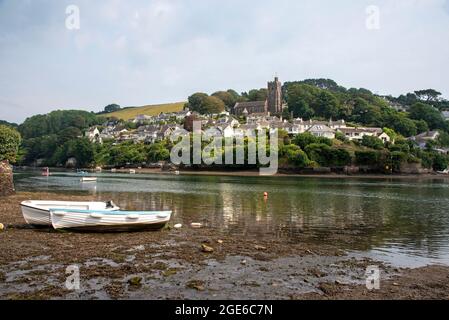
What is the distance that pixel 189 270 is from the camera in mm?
18203

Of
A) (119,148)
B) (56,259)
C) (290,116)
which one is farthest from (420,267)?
(290,116)

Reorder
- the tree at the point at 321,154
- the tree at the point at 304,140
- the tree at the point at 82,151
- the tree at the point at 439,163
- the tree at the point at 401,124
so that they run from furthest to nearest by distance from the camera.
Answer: the tree at the point at 82,151 < the tree at the point at 401,124 < the tree at the point at 439,163 < the tree at the point at 304,140 < the tree at the point at 321,154

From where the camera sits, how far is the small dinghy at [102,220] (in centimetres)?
2523

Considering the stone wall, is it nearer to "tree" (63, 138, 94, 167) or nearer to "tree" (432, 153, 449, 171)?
"tree" (432, 153, 449, 171)

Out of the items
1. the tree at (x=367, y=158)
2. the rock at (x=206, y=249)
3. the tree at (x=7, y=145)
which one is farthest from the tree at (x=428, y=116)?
the rock at (x=206, y=249)

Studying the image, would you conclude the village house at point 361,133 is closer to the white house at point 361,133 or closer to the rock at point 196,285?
the white house at point 361,133

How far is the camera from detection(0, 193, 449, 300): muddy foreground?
15.3 m

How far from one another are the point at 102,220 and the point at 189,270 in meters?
9.96

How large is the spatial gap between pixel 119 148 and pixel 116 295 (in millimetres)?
164047

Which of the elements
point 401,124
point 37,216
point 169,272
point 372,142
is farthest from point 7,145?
point 401,124

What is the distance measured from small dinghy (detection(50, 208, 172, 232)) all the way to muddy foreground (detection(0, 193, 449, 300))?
0.70 meters

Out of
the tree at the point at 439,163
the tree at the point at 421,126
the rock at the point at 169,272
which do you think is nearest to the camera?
the rock at the point at 169,272

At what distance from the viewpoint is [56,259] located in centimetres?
1900

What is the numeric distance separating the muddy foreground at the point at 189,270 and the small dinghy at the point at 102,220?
2.30 ft
